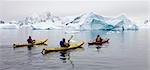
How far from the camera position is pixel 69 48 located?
1163 inches

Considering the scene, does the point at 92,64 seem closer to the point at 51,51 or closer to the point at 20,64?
the point at 20,64

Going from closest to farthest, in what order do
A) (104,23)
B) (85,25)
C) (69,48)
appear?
(69,48), (104,23), (85,25)

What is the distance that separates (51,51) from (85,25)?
230ft

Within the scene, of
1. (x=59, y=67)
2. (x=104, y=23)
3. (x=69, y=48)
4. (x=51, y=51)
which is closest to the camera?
(x=59, y=67)

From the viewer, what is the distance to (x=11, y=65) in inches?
776

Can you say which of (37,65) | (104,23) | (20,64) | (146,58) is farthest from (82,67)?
(104,23)

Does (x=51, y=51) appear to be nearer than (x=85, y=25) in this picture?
Yes

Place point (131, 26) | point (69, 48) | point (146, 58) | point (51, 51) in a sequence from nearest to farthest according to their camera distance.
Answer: point (146, 58) → point (51, 51) → point (69, 48) → point (131, 26)

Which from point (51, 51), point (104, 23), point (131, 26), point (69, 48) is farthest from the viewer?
point (131, 26)

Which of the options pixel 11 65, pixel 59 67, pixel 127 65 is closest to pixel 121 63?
pixel 127 65

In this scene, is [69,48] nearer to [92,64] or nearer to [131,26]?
[92,64]

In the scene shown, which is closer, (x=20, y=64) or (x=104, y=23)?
(x=20, y=64)

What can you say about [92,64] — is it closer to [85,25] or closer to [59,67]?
[59,67]

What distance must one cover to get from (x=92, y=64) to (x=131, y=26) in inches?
3548
